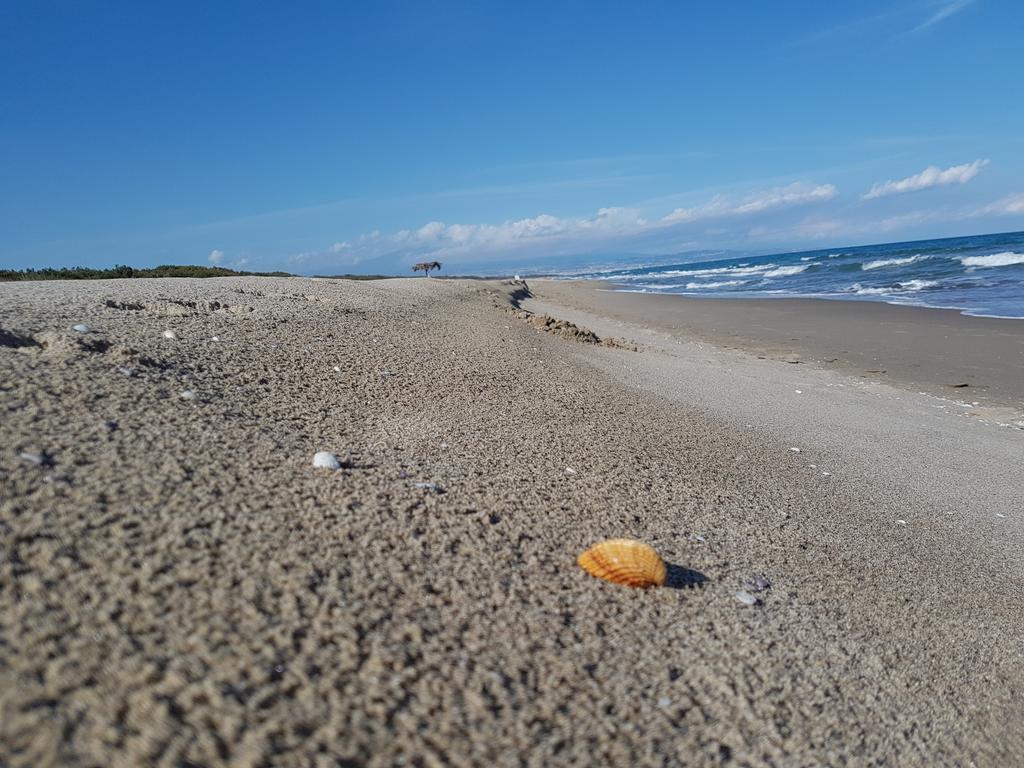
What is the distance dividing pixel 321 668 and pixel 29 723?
1.64ft

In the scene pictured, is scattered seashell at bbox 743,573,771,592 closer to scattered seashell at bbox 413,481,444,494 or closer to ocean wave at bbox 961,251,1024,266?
scattered seashell at bbox 413,481,444,494

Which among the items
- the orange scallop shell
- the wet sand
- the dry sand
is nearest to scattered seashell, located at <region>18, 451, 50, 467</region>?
the dry sand

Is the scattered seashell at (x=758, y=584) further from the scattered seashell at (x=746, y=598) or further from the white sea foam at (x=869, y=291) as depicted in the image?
the white sea foam at (x=869, y=291)

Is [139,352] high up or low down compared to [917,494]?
up

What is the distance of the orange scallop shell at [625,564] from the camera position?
1.98m

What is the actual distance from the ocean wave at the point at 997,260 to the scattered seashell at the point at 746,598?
1269 inches

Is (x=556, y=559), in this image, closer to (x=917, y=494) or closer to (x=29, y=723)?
(x=29, y=723)

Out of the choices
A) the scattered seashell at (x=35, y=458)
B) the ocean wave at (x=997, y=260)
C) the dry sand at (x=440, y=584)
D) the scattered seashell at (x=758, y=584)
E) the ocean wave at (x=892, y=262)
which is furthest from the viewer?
the ocean wave at (x=892, y=262)

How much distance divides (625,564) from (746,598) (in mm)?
459

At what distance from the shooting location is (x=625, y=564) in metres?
2.00

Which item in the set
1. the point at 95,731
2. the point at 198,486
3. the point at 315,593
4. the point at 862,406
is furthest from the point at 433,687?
the point at 862,406

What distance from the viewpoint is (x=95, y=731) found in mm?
1070

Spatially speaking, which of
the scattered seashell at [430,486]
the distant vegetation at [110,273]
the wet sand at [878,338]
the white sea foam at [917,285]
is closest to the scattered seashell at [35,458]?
the scattered seashell at [430,486]

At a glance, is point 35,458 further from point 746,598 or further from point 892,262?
point 892,262
